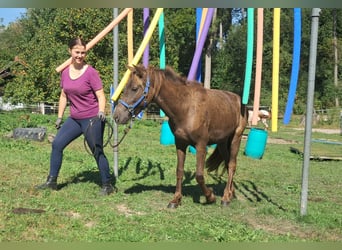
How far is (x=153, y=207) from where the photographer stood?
5461 millimetres

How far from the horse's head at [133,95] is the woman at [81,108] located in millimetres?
685

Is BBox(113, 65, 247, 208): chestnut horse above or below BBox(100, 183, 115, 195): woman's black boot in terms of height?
above

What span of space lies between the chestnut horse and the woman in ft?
2.31

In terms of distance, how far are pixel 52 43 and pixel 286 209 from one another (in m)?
23.9

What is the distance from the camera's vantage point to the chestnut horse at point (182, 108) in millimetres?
5266

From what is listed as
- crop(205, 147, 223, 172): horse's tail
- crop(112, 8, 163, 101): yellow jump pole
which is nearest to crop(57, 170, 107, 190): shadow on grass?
crop(112, 8, 163, 101): yellow jump pole

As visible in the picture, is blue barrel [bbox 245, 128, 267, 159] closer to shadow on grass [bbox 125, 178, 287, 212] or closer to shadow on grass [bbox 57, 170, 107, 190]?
shadow on grass [bbox 125, 178, 287, 212]

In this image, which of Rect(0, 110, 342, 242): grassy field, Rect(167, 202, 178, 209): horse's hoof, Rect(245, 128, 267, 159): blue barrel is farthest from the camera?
Rect(245, 128, 267, 159): blue barrel

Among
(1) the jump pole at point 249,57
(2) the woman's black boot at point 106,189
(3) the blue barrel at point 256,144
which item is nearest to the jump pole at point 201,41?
(1) the jump pole at point 249,57

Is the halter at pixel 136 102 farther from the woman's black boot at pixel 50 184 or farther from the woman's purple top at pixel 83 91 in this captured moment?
the woman's black boot at pixel 50 184

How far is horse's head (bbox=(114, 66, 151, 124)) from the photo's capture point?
17.1 ft

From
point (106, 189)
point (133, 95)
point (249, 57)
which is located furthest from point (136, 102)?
point (249, 57)

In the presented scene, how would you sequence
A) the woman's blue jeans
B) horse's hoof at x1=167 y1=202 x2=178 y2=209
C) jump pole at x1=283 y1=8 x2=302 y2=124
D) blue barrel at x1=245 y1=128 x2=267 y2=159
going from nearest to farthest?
1. horse's hoof at x1=167 y1=202 x2=178 y2=209
2. the woman's blue jeans
3. jump pole at x1=283 y1=8 x2=302 y2=124
4. blue barrel at x1=245 y1=128 x2=267 y2=159

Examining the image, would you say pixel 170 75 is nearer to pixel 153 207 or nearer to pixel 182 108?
pixel 182 108
